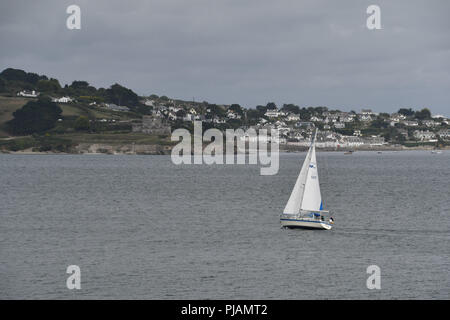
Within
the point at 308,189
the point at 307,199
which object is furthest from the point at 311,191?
the point at 307,199

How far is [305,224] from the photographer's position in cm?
5541

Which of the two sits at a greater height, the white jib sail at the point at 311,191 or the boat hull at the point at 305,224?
the white jib sail at the point at 311,191

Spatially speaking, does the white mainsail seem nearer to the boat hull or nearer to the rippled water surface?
the boat hull

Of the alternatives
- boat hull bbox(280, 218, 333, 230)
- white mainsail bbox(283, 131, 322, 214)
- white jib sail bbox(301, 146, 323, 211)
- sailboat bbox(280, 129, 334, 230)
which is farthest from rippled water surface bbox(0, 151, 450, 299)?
white mainsail bbox(283, 131, 322, 214)

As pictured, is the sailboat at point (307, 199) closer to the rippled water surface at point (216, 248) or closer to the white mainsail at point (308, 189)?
the white mainsail at point (308, 189)

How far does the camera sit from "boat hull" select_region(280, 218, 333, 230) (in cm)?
5525

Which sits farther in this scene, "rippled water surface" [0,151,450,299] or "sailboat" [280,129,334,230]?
"sailboat" [280,129,334,230]

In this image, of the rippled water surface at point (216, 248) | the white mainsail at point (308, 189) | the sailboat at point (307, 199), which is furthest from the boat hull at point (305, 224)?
the white mainsail at point (308, 189)

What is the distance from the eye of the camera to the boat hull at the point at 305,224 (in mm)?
55250

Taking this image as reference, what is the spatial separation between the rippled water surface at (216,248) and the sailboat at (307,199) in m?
0.87

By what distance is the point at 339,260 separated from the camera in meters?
45.4

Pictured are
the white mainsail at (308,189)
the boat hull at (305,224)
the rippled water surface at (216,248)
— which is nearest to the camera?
the rippled water surface at (216,248)

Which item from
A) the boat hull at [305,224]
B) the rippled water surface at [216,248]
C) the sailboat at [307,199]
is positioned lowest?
the rippled water surface at [216,248]
